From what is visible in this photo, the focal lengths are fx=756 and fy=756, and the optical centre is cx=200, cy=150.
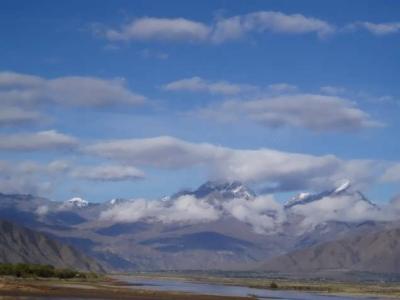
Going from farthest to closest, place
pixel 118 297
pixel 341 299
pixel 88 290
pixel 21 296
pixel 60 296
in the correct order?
pixel 341 299, pixel 88 290, pixel 118 297, pixel 60 296, pixel 21 296

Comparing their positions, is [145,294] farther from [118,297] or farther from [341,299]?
[341,299]

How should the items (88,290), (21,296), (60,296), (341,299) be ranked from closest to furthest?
(21,296)
(60,296)
(88,290)
(341,299)

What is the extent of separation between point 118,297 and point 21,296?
28892 millimetres

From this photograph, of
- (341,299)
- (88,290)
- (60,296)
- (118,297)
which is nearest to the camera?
(60,296)

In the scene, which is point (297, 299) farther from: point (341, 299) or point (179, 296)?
point (179, 296)

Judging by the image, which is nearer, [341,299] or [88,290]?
[88,290]

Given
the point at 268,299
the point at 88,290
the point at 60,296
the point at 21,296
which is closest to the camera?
the point at 21,296

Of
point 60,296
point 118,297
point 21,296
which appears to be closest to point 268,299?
point 118,297

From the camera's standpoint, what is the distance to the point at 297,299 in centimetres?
18538

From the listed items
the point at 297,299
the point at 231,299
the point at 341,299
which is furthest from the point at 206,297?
the point at 341,299

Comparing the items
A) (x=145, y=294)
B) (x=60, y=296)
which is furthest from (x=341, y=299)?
(x=60, y=296)

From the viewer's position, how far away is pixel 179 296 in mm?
170500

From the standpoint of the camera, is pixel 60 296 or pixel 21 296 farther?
pixel 60 296

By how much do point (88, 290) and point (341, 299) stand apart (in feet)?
225
